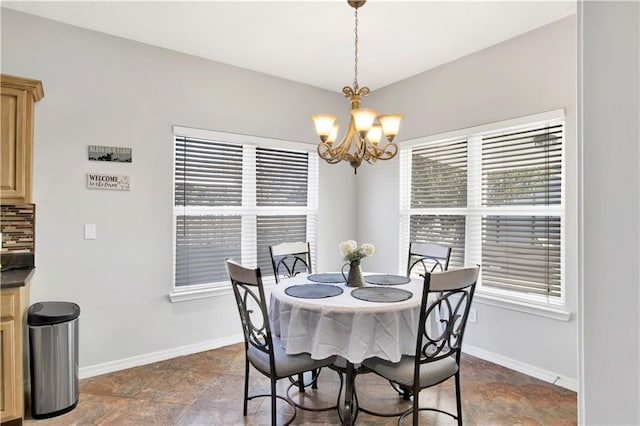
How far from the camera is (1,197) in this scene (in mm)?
2428

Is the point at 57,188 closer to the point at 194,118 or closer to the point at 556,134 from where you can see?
the point at 194,118

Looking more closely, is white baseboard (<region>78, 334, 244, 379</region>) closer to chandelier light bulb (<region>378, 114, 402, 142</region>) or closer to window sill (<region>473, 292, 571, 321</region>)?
window sill (<region>473, 292, 571, 321</region>)

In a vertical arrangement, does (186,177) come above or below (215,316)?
above

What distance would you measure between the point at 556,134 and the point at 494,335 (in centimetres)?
175

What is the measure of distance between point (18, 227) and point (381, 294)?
2598 millimetres

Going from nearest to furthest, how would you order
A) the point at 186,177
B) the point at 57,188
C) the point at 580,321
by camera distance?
the point at 580,321
the point at 57,188
the point at 186,177

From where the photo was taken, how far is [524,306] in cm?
307

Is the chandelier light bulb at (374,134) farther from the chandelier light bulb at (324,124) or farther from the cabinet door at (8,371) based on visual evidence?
the cabinet door at (8,371)

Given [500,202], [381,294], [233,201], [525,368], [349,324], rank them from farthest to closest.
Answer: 1. [233,201]
2. [500,202]
3. [525,368]
4. [381,294]
5. [349,324]

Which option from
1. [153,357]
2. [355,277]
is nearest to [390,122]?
[355,277]

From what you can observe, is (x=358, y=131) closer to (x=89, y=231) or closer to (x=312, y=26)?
(x=312, y=26)

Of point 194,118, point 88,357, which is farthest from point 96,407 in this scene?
point 194,118

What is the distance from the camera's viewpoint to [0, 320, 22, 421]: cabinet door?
2166mm

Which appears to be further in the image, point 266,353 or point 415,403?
point 266,353
